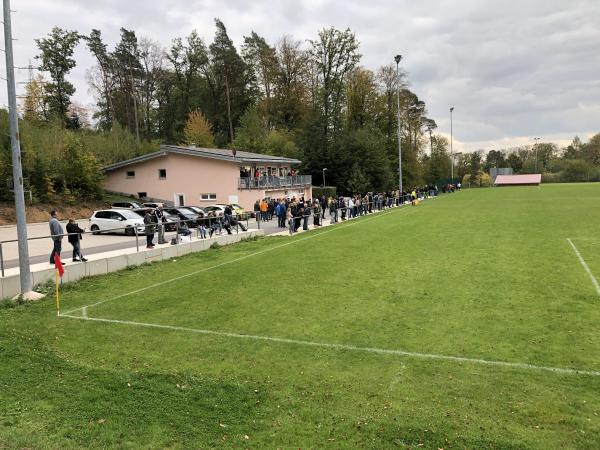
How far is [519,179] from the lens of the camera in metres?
102

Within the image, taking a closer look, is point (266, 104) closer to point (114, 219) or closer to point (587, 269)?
point (114, 219)

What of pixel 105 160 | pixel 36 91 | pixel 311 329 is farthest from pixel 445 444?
pixel 36 91

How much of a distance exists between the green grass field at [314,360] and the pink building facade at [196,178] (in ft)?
96.4

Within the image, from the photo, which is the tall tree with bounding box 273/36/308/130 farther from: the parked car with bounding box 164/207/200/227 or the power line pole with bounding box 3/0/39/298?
the power line pole with bounding box 3/0/39/298

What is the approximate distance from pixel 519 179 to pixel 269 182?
76.8 m

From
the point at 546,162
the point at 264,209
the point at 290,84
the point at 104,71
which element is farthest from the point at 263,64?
the point at 546,162

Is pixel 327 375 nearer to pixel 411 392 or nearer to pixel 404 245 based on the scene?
pixel 411 392

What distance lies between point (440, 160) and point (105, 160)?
211 ft

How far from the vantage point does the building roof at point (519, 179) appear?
327ft

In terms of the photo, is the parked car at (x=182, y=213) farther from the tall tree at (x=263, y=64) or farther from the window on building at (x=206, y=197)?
the tall tree at (x=263, y=64)

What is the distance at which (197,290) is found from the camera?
40.7 ft

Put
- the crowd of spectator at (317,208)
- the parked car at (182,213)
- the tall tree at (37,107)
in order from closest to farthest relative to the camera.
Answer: the crowd of spectator at (317,208), the parked car at (182,213), the tall tree at (37,107)

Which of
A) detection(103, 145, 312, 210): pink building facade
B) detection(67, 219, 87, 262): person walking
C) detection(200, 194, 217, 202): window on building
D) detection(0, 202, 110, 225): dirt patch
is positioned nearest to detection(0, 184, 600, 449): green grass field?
detection(67, 219, 87, 262): person walking

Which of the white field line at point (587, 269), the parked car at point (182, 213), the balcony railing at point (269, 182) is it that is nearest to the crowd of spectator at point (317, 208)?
the balcony railing at point (269, 182)
